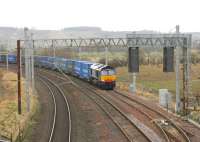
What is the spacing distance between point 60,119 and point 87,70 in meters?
26.7

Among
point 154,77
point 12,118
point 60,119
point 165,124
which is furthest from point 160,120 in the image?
point 154,77

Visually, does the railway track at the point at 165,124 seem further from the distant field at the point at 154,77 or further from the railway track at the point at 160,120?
the distant field at the point at 154,77

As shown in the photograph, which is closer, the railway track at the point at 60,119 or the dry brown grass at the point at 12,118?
the railway track at the point at 60,119

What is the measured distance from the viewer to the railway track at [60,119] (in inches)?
1098

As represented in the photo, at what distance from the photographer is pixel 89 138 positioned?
28.0m

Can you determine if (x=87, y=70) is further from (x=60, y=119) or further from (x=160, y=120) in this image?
(x=160, y=120)

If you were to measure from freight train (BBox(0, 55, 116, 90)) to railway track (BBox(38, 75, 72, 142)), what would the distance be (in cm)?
547

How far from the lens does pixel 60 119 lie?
113ft

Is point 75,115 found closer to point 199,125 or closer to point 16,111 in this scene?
point 16,111

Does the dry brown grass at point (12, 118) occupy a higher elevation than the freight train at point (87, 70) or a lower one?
lower

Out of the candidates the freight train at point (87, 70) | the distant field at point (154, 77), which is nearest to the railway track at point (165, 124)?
the freight train at point (87, 70)

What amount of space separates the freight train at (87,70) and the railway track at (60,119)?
215 inches

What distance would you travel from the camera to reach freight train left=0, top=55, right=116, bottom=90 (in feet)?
173

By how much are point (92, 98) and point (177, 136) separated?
1956 cm
